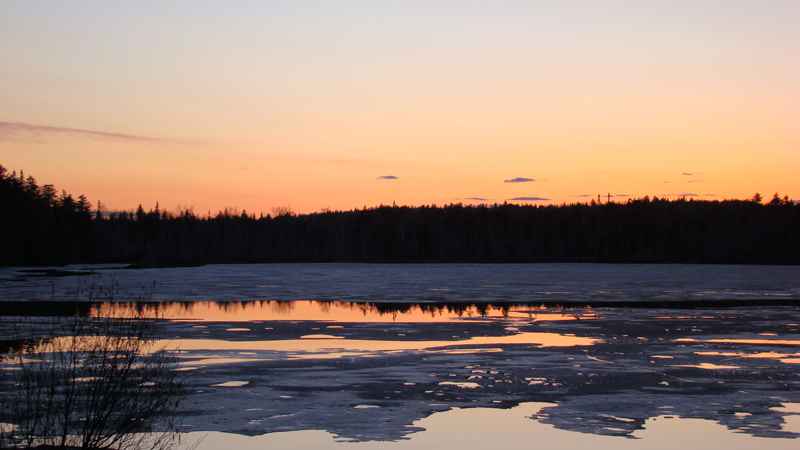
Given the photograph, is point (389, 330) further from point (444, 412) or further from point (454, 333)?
point (444, 412)

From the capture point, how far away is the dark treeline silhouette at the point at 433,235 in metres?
74.9

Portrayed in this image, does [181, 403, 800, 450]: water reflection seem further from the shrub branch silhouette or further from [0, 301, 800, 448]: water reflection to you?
the shrub branch silhouette

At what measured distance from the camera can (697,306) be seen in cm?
2122

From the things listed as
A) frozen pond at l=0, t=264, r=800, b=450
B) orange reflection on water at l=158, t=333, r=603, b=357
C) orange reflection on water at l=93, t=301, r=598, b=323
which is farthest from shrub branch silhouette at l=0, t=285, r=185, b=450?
orange reflection on water at l=93, t=301, r=598, b=323

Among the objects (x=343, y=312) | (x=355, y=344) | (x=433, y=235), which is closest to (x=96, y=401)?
(x=355, y=344)

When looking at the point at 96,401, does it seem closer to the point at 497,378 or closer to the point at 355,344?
the point at 497,378

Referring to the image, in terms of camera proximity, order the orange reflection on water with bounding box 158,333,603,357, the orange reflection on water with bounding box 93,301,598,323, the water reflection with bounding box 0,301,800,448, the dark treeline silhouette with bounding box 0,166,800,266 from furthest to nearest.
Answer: the dark treeline silhouette with bounding box 0,166,800,266
the orange reflection on water with bounding box 93,301,598,323
the orange reflection on water with bounding box 158,333,603,357
the water reflection with bounding box 0,301,800,448

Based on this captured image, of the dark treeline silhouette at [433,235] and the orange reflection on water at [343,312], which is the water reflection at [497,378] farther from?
the dark treeline silhouette at [433,235]

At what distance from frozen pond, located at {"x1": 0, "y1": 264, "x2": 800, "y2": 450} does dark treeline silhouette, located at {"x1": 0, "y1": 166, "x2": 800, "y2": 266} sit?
56.0 metres

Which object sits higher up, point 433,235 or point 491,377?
point 433,235

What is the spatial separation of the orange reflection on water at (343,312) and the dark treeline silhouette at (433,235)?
47521mm

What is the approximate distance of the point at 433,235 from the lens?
101188mm

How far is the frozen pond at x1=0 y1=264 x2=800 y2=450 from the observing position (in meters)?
6.99

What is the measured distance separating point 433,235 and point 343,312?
8114 centimetres
